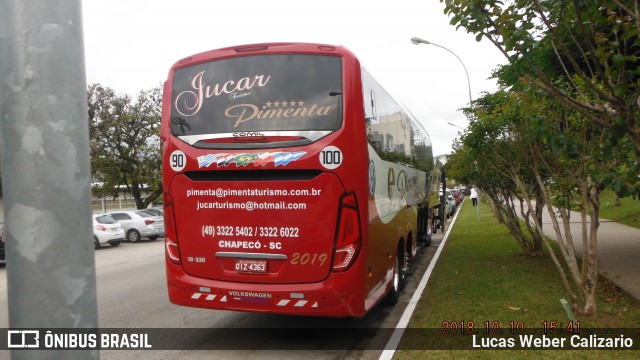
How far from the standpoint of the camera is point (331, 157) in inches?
223

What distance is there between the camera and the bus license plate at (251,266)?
586 centimetres

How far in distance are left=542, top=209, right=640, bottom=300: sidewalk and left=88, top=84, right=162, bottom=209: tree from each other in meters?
25.7

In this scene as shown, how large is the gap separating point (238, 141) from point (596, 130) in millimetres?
4829

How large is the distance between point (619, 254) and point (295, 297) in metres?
10.2

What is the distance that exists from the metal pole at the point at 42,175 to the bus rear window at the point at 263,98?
403 centimetres

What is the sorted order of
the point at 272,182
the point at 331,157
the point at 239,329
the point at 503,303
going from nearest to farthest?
the point at 331,157 < the point at 272,182 < the point at 239,329 < the point at 503,303

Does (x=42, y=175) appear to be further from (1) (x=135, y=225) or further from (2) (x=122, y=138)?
(2) (x=122, y=138)

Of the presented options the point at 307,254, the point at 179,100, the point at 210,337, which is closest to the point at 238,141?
the point at 179,100

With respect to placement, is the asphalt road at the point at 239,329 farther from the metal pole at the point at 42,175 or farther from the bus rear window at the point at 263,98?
the metal pole at the point at 42,175

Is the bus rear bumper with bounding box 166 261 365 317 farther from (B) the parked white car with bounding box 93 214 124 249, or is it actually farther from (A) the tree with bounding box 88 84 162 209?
(A) the tree with bounding box 88 84 162 209

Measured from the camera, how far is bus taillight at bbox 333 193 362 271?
5.69m

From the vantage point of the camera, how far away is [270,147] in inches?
229

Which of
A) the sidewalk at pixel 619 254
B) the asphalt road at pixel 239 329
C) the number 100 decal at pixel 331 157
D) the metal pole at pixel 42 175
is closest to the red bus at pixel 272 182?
the number 100 decal at pixel 331 157

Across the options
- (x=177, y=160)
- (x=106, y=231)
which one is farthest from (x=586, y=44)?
(x=106, y=231)
